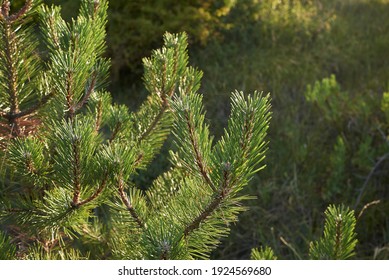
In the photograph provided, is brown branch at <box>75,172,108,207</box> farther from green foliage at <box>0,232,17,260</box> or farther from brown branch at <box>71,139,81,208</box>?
green foliage at <box>0,232,17,260</box>

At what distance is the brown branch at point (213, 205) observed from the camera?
1411mm

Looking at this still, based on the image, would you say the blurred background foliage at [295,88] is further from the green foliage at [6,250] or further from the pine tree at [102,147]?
the green foliage at [6,250]

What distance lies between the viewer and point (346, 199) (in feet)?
13.0

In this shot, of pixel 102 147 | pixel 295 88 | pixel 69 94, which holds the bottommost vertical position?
pixel 295 88

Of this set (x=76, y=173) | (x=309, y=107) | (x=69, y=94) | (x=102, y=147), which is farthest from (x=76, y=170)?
(x=309, y=107)

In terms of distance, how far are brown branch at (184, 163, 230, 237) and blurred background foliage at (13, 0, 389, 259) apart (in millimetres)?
1913

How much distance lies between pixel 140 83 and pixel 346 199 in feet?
8.91

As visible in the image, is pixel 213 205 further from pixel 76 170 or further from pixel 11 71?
pixel 11 71

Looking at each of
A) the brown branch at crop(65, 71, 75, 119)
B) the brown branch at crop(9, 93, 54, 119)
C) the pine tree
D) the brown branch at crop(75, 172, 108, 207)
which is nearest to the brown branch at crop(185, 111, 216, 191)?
the pine tree

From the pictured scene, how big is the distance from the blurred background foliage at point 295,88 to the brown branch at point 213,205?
1.91 m

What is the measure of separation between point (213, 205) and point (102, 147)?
405mm

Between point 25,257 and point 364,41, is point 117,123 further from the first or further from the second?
point 364,41

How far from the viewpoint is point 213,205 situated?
1.53 meters

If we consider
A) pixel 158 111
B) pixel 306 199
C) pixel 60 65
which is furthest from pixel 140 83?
pixel 60 65
